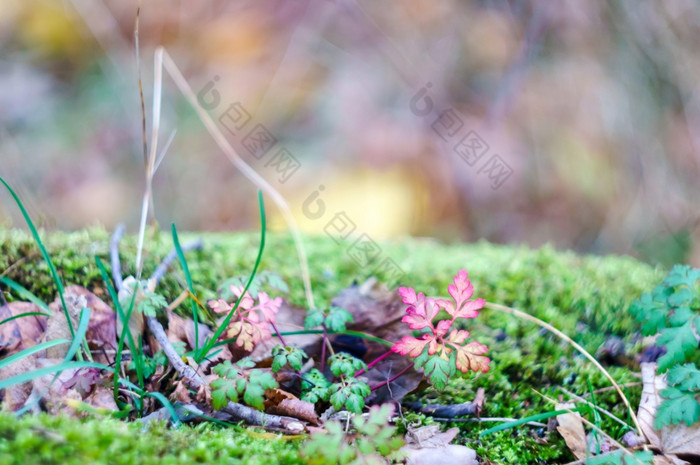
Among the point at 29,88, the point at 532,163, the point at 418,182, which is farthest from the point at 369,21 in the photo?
the point at 29,88

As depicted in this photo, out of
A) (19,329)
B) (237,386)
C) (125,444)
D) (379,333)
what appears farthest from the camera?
(379,333)

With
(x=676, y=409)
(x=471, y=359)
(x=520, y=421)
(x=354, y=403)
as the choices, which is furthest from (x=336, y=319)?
(x=676, y=409)

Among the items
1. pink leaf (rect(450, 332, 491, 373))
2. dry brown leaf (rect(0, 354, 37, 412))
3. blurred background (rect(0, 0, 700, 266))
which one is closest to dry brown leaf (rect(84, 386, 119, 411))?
dry brown leaf (rect(0, 354, 37, 412))

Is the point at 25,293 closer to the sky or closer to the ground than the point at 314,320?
closer to the sky

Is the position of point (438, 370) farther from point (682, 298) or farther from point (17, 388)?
point (17, 388)

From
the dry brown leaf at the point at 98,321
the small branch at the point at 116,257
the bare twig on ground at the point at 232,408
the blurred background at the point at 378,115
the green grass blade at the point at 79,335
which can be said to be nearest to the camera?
the green grass blade at the point at 79,335

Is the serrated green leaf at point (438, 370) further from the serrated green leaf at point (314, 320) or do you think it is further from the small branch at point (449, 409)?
the serrated green leaf at point (314, 320)

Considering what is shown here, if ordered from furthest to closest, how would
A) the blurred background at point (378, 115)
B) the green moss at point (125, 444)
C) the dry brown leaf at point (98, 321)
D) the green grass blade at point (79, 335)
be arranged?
the blurred background at point (378, 115)
the dry brown leaf at point (98, 321)
the green grass blade at point (79, 335)
the green moss at point (125, 444)

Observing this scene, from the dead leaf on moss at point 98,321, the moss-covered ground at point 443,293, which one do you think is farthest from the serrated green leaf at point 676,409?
the dead leaf on moss at point 98,321
